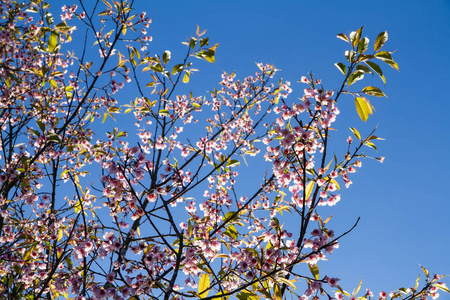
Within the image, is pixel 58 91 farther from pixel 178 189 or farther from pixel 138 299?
pixel 138 299

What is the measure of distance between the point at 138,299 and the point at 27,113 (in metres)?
3.44

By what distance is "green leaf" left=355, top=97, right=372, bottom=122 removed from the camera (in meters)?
2.05

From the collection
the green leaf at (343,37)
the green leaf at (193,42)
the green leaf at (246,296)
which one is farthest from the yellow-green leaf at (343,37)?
the green leaf at (246,296)

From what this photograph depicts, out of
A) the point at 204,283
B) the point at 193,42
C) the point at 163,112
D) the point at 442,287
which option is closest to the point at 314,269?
the point at 204,283

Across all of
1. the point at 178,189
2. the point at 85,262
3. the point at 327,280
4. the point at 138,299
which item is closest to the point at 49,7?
the point at 178,189

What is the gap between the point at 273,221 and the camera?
2.36 meters

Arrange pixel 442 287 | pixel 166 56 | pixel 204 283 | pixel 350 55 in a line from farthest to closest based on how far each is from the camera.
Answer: pixel 166 56, pixel 442 287, pixel 204 283, pixel 350 55

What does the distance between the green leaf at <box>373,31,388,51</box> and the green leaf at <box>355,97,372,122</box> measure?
0.31 meters

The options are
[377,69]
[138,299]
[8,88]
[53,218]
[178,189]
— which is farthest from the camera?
[8,88]

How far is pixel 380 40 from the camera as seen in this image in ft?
6.68

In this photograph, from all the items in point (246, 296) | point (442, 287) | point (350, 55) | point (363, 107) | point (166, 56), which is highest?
point (166, 56)

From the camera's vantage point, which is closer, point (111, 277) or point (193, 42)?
point (111, 277)

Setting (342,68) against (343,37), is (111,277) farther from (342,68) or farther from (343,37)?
(343,37)

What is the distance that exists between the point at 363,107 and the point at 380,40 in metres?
0.41
